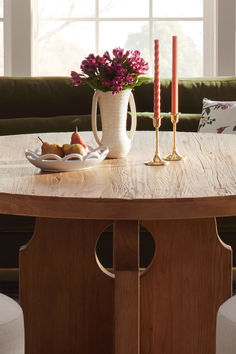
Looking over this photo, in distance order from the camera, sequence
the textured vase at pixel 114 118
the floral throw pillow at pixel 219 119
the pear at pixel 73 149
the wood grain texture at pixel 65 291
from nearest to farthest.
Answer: the pear at pixel 73 149
the textured vase at pixel 114 118
the wood grain texture at pixel 65 291
the floral throw pillow at pixel 219 119

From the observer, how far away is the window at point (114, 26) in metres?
4.01

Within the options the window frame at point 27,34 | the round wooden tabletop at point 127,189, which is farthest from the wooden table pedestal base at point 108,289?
the window frame at point 27,34

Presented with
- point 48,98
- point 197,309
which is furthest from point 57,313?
point 48,98

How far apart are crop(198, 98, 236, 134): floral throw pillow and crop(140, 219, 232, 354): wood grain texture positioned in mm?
1306

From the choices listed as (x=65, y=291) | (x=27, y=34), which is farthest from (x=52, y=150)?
(x=27, y=34)

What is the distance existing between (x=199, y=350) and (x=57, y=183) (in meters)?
0.79

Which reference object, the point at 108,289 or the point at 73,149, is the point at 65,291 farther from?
the point at 73,149

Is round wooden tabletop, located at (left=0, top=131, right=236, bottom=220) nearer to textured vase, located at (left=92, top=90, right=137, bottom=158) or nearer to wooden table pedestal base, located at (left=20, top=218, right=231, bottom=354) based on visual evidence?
textured vase, located at (left=92, top=90, right=137, bottom=158)

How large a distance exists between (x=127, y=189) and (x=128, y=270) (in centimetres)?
19

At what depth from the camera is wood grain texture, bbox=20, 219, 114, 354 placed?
2074 millimetres

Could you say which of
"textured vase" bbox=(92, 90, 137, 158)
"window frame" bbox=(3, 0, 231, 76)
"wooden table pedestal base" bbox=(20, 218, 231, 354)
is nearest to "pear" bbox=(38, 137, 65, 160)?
"textured vase" bbox=(92, 90, 137, 158)

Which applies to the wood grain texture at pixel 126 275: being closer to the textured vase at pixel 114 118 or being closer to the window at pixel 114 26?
the textured vase at pixel 114 118

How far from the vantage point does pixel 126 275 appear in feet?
5.16

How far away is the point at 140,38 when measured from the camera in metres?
4.05
